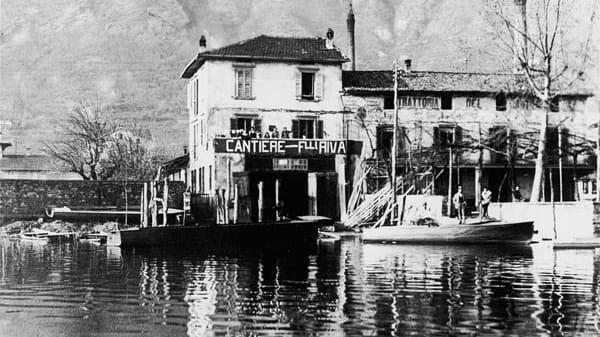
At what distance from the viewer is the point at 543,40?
166 feet

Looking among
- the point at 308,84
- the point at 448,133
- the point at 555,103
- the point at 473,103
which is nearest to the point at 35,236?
the point at 308,84

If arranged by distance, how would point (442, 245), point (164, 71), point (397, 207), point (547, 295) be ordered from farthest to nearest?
point (164, 71) → point (397, 207) → point (442, 245) → point (547, 295)

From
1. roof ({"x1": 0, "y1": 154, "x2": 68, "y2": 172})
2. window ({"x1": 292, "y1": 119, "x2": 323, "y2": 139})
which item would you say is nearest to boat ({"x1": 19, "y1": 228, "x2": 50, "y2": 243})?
window ({"x1": 292, "y1": 119, "x2": 323, "y2": 139})

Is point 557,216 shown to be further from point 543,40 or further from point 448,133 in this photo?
point 448,133

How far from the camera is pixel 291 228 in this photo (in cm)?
4044

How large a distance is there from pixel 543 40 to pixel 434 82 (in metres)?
Answer: 7.44

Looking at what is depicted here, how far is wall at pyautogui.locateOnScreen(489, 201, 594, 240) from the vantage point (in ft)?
124

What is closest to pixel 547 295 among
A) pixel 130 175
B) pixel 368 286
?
pixel 368 286

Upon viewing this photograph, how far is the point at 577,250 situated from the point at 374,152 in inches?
742

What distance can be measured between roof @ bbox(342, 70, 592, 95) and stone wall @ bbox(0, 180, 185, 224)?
13194mm

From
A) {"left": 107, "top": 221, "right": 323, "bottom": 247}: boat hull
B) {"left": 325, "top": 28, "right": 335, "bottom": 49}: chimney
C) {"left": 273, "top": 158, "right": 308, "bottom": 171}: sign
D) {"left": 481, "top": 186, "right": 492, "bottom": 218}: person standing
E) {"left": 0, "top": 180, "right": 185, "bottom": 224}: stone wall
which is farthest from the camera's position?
{"left": 325, "top": 28, "right": 335, "bottom": 49}: chimney

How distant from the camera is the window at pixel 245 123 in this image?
52844mm

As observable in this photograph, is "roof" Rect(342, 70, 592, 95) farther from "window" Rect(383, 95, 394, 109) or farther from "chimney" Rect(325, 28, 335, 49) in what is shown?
"chimney" Rect(325, 28, 335, 49)

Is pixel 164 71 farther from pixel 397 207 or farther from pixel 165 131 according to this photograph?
pixel 397 207
